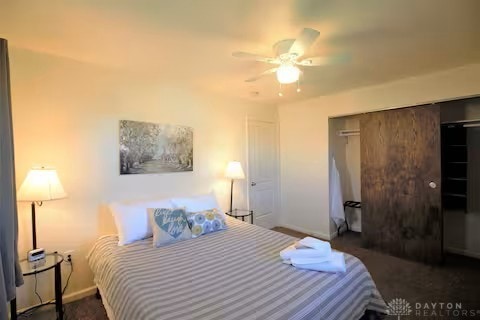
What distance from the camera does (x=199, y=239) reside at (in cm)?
238

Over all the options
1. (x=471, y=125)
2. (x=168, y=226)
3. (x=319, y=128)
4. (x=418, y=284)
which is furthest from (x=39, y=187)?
(x=471, y=125)

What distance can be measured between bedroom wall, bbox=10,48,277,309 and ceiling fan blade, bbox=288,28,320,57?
1.78m

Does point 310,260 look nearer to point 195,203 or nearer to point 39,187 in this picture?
point 195,203

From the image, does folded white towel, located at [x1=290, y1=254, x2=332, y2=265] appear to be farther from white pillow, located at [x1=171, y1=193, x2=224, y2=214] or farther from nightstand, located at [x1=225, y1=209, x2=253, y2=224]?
nightstand, located at [x1=225, y1=209, x2=253, y2=224]

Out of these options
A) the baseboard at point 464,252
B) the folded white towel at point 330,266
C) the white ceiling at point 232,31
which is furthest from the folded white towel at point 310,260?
the baseboard at point 464,252

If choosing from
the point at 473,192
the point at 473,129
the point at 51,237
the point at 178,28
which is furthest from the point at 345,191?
the point at 51,237

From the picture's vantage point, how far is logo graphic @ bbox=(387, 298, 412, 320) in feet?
7.02

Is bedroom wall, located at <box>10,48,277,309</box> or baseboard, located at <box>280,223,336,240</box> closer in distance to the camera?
bedroom wall, located at <box>10,48,277,309</box>

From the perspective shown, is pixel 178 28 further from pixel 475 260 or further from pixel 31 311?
pixel 475 260

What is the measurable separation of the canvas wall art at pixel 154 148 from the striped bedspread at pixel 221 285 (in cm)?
95

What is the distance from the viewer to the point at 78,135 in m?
2.42

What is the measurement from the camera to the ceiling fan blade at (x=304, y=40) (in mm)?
1484

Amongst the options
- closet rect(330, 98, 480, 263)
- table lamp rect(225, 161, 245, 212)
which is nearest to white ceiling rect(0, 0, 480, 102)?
closet rect(330, 98, 480, 263)

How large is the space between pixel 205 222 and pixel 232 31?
72.4 inches
